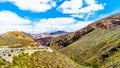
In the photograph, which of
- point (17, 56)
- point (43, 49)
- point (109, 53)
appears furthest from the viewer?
point (109, 53)

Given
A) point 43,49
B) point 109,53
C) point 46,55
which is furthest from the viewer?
point 109,53

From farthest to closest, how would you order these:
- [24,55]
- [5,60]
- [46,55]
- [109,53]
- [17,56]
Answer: [109,53]
[46,55]
[24,55]
[17,56]
[5,60]

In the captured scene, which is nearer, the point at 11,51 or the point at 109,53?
the point at 11,51

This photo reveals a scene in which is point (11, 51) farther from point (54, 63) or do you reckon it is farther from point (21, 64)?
point (54, 63)

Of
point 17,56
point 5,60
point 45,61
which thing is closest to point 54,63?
point 45,61

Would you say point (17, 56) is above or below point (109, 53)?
above

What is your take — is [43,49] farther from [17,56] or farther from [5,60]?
[5,60]

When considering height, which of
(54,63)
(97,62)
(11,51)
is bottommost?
(97,62)

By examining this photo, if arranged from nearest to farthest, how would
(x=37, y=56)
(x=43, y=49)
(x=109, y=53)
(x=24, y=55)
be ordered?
Result: 1. (x=24, y=55)
2. (x=37, y=56)
3. (x=43, y=49)
4. (x=109, y=53)

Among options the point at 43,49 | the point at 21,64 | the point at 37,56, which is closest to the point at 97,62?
the point at 43,49
